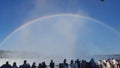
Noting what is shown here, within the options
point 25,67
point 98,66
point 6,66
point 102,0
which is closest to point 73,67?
point 98,66

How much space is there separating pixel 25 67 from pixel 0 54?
11962 centimetres

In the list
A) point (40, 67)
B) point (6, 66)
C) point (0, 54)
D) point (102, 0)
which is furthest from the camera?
point (0, 54)

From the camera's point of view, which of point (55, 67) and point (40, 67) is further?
point (55, 67)

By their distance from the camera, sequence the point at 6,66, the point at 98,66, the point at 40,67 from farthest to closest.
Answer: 1. the point at 98,66
2. the point at 40,67
3. the point at 6,66

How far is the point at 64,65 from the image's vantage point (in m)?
34.8

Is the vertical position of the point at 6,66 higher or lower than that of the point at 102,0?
lower

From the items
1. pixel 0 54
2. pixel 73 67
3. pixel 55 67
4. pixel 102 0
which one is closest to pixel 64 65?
pixel 73 67

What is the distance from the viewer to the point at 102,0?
40000 millimetres

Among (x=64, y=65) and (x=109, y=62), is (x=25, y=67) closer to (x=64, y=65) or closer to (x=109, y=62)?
(x=64, y=65)

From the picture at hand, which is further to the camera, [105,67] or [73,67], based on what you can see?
[105,67]

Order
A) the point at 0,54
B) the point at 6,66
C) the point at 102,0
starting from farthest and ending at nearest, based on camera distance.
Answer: the point at 0,54
the point at 102,0
the point at 6,66

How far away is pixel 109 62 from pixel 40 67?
10.5 meters

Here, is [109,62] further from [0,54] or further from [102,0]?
[0,54]

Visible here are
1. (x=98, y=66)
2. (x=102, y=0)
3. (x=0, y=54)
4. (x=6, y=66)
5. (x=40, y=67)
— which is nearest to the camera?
(x=6, y=66)
